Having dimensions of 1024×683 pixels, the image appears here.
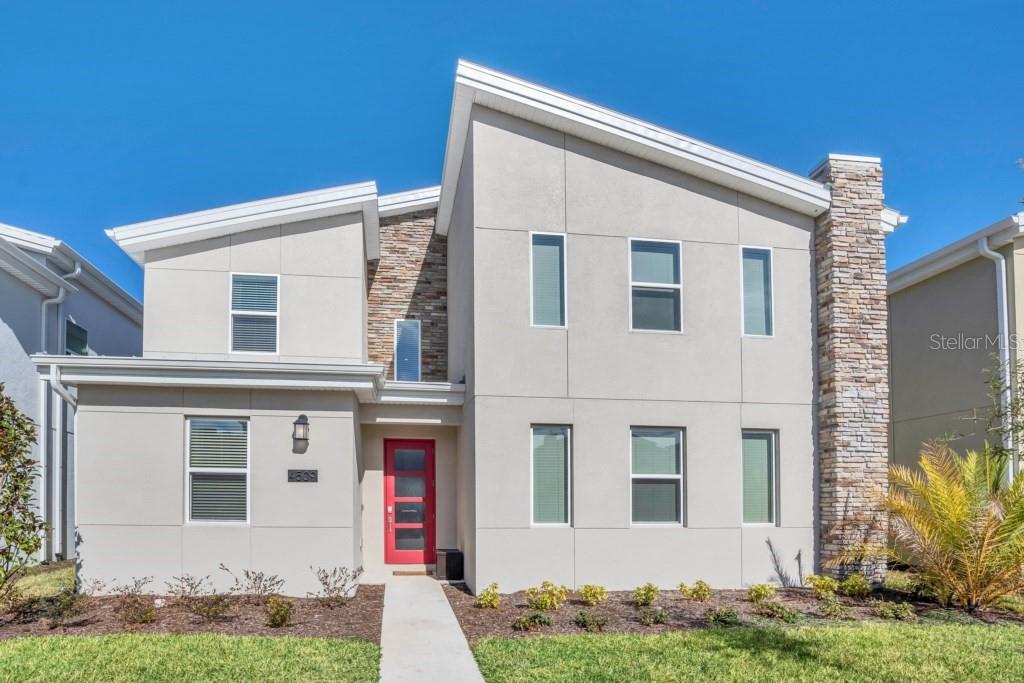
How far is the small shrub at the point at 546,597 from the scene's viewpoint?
927 cm

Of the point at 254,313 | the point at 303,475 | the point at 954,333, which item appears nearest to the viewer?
the point at 303,475

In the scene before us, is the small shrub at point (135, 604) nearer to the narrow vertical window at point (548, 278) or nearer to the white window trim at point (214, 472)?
the white window trim at point (214, 472)

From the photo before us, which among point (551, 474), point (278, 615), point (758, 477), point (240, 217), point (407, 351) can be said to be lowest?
point (278, 615)

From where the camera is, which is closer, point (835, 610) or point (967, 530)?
point (835, 610)

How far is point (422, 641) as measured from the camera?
8.04 meters

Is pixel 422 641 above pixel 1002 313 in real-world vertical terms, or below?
below

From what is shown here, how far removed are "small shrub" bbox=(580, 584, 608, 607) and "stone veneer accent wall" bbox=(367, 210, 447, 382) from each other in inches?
229

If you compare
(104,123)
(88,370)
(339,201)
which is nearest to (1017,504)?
(339,201)

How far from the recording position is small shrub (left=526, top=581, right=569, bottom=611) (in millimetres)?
9266

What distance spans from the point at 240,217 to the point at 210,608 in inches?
228

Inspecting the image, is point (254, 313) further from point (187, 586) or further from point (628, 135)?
point (628, 135)

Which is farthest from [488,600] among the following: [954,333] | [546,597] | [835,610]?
[954,333]

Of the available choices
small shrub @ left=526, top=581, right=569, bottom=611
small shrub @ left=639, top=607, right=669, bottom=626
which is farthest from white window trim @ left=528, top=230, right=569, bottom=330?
small shrub @ left=639, top=607, right=669, bottom=626

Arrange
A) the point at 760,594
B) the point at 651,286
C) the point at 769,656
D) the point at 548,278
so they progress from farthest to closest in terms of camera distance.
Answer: the point at 651,286 → the point at 548,278 → the point at 760,594 → the point at 769,656
